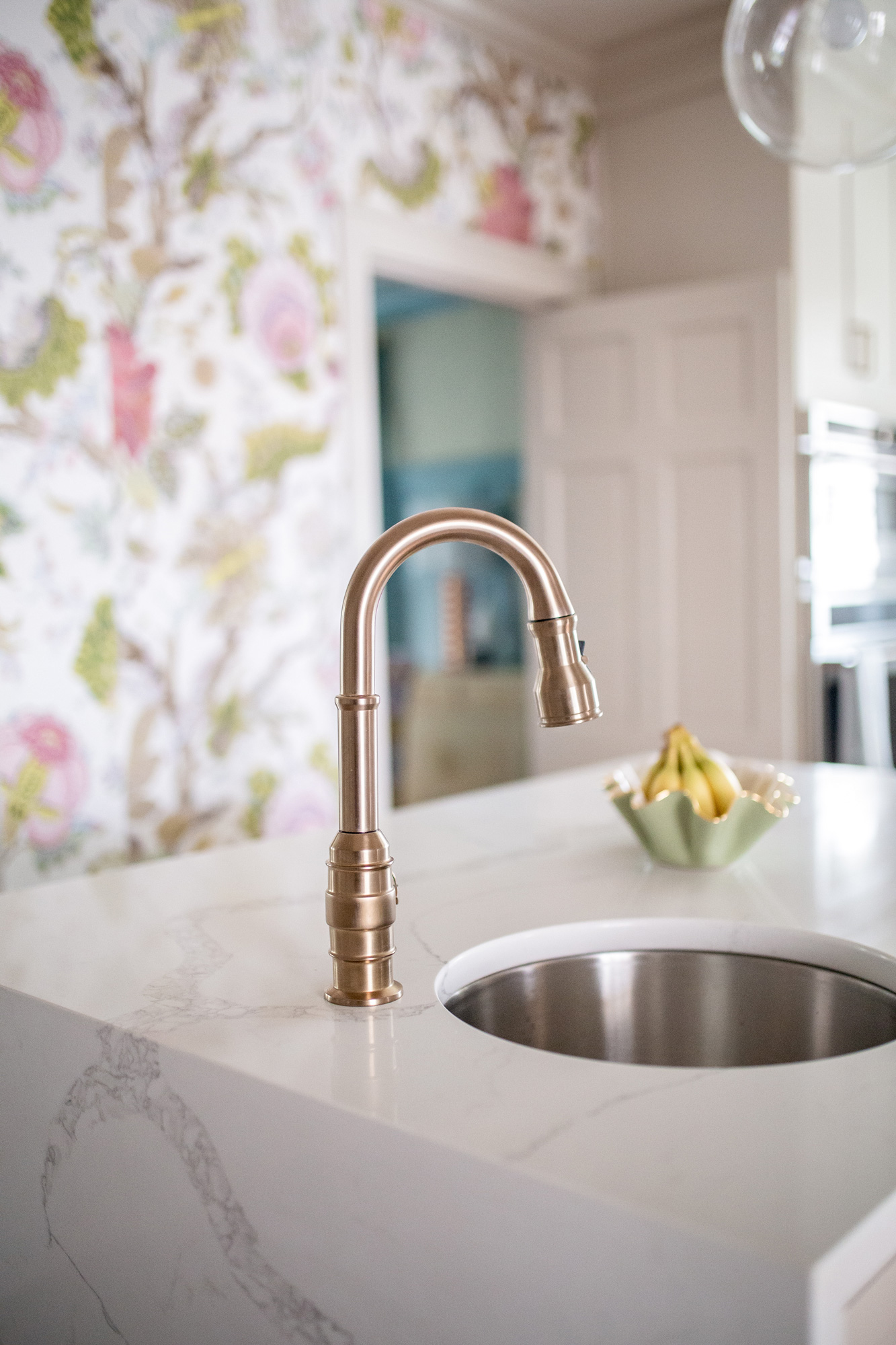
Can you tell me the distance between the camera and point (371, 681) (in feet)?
2.91

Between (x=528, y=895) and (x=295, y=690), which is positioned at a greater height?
(x=295, y=690)

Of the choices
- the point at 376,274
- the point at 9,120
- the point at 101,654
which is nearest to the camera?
the point at 9,120

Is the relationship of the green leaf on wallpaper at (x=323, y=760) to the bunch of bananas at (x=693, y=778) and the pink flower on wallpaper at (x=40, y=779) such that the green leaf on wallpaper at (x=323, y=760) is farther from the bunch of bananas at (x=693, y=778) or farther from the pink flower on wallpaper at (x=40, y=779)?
the bunch of bananas at (x=693, y=778)

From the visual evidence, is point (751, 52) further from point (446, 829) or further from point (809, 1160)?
point (809, 1160)

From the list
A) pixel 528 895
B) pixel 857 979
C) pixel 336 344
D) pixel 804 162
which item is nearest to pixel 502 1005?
pixel 528 895

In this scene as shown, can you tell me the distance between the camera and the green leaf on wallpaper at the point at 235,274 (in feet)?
8.52

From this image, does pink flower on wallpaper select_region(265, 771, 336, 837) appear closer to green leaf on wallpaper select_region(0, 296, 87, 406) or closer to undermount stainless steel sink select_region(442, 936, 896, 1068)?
green leaf on wallpaper select_region(0, 296, 87, 406)

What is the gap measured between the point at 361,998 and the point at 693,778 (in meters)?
0.56

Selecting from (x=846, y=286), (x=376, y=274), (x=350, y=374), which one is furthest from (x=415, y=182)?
(x=846, y=286)

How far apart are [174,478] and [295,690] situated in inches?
23.1

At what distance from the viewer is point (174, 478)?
252 centimetres

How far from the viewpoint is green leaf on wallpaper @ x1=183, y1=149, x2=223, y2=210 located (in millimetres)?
2504

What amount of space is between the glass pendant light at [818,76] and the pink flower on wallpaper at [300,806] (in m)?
1.82

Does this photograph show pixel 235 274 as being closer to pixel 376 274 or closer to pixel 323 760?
pixel 376 274
